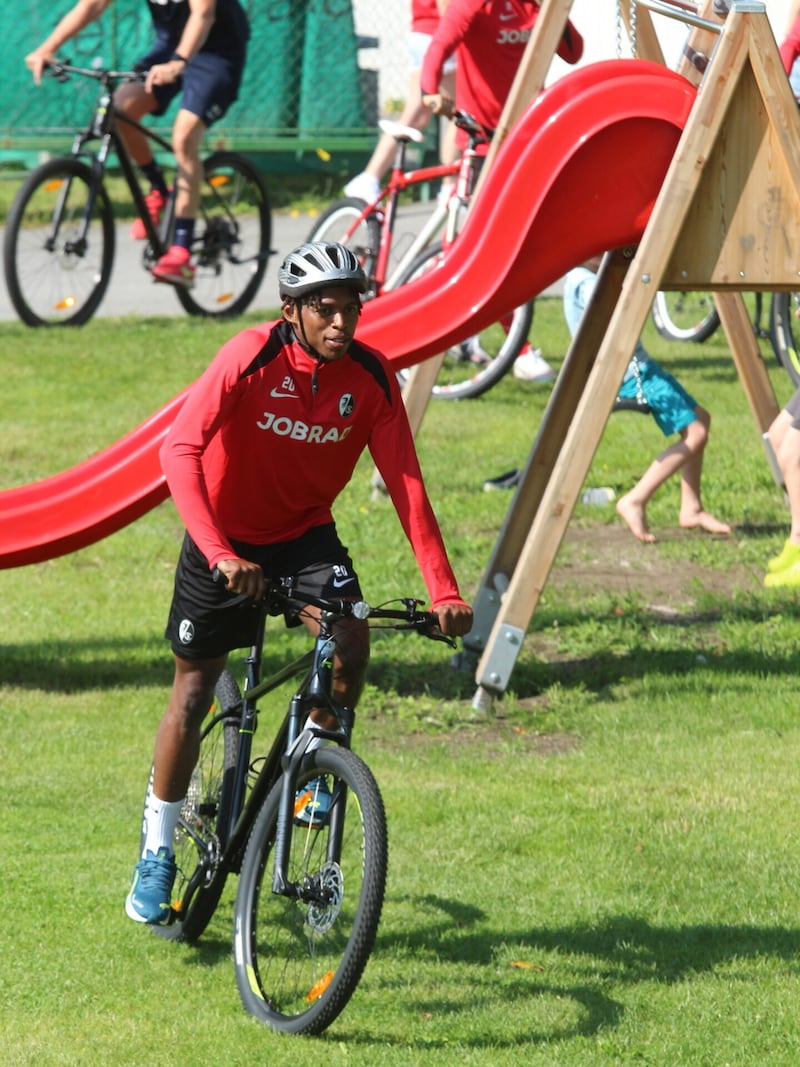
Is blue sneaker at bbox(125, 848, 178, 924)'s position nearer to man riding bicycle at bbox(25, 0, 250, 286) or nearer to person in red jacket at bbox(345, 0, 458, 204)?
person in red jacket at bbox(345, 0, 458, 204)

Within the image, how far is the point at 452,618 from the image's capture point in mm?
Answer: 4480

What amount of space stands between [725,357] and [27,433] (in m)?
5.15

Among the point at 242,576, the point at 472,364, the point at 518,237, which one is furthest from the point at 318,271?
the point at 472,364

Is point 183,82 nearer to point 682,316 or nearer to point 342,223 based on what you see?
point 342,223

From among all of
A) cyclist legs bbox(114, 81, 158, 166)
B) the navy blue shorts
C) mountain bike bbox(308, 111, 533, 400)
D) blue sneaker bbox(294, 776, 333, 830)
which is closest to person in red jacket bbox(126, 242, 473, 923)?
blue sneaker bbox(294, 776, 333, 830)

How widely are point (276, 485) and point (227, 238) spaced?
837 cm

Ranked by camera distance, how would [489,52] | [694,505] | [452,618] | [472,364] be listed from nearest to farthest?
[452,618] → [694,505] → [489,52] → [472,364]

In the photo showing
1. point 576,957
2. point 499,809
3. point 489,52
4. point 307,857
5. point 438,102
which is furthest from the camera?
point 489,52

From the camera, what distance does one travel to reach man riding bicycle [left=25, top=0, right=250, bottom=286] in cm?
1213

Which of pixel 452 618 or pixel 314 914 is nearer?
pixel 452 618

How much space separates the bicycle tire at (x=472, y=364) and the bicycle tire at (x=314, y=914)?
647 cm

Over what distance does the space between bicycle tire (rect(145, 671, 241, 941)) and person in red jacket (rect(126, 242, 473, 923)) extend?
8 centimetres

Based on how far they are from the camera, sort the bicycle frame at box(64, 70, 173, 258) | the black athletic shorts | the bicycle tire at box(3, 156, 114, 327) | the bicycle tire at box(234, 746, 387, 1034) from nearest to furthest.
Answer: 1. the bicycle tire at box(234, 746, 387, 1034)
2. the black athletic shorts
3. the bicycle tire at box(3, 156, 114, 327)
4. the bicycle frame at box(64, 70, 173, 258)

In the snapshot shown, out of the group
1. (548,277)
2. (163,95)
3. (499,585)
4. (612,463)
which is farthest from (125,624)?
(163,95)
